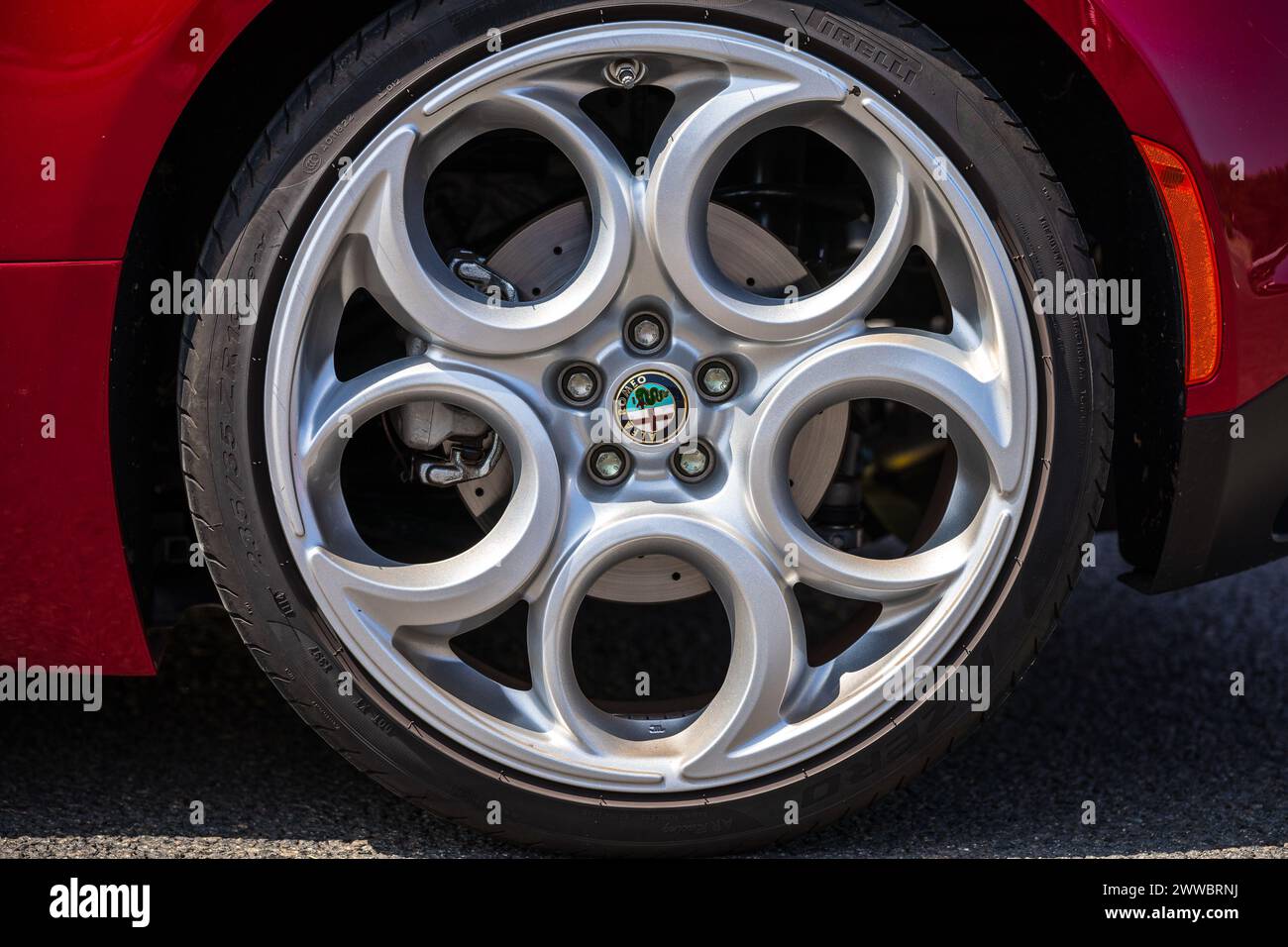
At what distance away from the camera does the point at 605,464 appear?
57.2 inches

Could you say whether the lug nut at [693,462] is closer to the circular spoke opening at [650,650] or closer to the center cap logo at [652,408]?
the center cap logo at [652,408]

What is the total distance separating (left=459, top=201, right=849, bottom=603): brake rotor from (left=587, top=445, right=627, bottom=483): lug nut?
13 cm

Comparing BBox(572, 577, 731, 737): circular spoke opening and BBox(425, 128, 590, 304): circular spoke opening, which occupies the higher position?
BBox(425, 128, 590, 304): circular spoke opening

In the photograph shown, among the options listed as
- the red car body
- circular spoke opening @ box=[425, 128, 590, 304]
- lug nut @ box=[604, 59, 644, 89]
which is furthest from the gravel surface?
lug nut @ box=[604, 59, 644, 89]

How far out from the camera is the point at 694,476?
4.77 feet

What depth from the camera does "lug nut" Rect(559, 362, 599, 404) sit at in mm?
1431

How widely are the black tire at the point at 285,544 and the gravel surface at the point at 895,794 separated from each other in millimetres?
107

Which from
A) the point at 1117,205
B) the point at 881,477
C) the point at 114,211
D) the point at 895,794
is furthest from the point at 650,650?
the point at 114,211

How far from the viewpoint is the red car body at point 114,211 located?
A: 1285 millimetres

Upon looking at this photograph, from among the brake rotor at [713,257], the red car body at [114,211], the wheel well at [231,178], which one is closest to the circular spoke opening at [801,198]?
the brake rotor at [713,257]

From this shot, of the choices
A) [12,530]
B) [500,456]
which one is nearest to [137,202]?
[12,530]

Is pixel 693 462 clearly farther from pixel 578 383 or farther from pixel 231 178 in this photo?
pixel 231 178

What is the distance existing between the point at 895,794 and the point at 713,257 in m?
0.74

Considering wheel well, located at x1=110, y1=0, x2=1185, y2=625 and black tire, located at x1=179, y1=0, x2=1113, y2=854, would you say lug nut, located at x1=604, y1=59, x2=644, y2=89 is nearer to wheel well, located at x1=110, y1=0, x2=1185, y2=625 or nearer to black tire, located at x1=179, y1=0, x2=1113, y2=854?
black tire, located at x1=179, y1=0, x2=1113, y2=854
